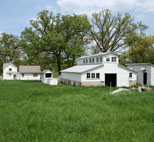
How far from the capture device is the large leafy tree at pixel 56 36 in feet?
129

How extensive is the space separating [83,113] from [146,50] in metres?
41.5

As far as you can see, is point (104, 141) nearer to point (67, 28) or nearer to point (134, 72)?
point (134, 72)

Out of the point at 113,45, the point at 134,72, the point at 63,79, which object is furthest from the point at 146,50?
the point at 63,79

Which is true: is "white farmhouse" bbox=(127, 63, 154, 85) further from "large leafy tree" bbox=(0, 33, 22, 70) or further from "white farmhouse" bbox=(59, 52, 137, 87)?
"large leafy tree" bbox=(0, 33, 22, 70)

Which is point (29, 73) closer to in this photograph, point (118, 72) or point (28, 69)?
point (28, 69)

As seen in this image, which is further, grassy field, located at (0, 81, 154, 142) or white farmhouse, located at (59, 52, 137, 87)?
white farmhouse, located at (59, 52, 137, 87)

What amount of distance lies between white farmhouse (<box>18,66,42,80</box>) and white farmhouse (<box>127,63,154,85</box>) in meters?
29.7

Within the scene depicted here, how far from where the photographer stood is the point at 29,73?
173ft

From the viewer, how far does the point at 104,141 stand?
243 inches

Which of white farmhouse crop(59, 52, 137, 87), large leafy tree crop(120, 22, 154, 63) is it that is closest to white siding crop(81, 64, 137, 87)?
white farmhouse crop(59, 52, 137, 87)

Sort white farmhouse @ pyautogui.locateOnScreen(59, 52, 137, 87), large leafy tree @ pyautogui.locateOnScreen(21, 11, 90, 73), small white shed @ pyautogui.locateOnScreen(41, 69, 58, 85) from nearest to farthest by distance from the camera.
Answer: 1. white farmhouse @ pyautogui.locateOnScreen(59, 52, 137, 87)
2. small white shed @ pyautogui.locateOnScreen(41, 69, 58, 85)
3. large leafy tree @ pyautogui.locateOnScreen(21, 11, 90, 73)

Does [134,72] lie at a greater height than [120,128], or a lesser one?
greater

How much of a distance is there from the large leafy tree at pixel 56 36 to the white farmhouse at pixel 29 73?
1040 cm

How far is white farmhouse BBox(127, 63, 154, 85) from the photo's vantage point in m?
28.8
